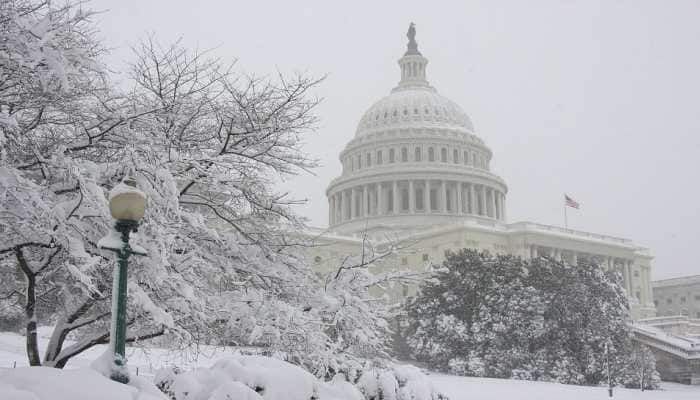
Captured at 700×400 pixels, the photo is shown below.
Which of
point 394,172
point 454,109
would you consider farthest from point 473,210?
point 454,109

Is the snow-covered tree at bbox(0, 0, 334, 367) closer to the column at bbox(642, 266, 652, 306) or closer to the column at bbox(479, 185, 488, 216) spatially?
the column at bbox(479, 185, 488, 216)

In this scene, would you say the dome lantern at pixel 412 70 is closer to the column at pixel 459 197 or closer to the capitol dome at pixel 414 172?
the capitol dome at pixel 414 172

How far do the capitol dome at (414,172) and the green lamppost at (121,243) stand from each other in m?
94.0

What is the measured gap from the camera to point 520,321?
50.9 meters

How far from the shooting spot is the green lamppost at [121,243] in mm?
8477

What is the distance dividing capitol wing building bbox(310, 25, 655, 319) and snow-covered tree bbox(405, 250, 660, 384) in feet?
110

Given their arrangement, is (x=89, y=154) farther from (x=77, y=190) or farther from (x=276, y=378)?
(x=276, y=378)

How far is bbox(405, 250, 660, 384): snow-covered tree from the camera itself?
49000 millimetres

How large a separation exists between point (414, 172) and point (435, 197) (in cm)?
473

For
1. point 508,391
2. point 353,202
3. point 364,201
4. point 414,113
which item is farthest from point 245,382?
point 414,113

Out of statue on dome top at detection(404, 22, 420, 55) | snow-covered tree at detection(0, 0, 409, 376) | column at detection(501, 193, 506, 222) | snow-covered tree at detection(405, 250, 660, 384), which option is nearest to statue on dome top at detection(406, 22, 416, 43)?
statue on dome top at detection(404, 22, 420, 55)

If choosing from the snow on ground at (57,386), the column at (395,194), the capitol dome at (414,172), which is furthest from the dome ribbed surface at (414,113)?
the snow on ground at (57,386)

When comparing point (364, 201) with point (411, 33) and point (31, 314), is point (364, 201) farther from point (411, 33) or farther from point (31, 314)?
point (31, 314)

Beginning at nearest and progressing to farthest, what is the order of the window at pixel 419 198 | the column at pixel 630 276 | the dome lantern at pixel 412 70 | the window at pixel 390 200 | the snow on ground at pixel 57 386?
the snow on ground at pixel 57 386
the column at pixel 630 276
the window at pixel 390 200
the window at pixel 419 198
the dome lantern at pixel 412 70
